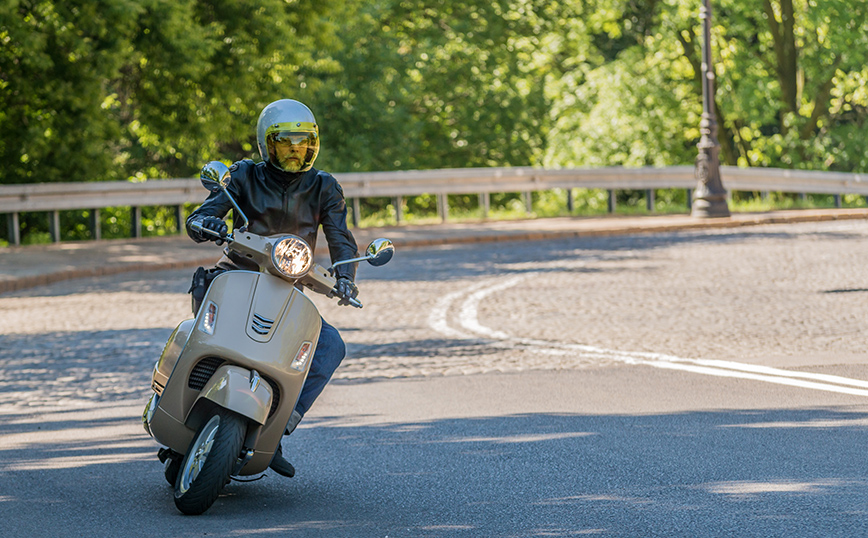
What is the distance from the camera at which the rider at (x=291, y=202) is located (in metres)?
5.50

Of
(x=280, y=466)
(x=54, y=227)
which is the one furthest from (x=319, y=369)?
(x=54, y=227)

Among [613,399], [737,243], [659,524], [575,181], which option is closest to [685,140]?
[575,181]

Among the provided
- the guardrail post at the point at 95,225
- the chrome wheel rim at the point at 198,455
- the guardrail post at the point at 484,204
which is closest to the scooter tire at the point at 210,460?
the chrome wheel rim at the point at 198,455

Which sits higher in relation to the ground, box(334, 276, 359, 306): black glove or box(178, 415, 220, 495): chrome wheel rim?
box(334, 276, 359, 306): black glove

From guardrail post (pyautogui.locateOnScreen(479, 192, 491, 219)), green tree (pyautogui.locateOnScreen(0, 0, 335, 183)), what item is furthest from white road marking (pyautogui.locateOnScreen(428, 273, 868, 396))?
guardrail post (pyautogui.locateOnScreen(479, 192, 491, 219))

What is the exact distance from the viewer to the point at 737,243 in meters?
17.9

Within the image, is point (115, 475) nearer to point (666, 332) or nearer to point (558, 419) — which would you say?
point (558, 419)

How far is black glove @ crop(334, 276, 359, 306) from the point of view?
5.49m

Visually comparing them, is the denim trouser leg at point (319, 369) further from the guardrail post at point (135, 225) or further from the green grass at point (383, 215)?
the green grass at point (383, 215)

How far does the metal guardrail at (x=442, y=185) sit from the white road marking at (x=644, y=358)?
11075 millimetres

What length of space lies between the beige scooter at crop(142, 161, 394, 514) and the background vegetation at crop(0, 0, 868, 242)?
589 inches

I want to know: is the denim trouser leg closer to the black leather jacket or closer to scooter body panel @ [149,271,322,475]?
scooter body panel @ [149,271,322,475]

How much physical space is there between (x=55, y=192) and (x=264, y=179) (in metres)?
17.0

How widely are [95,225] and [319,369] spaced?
57.9ft
